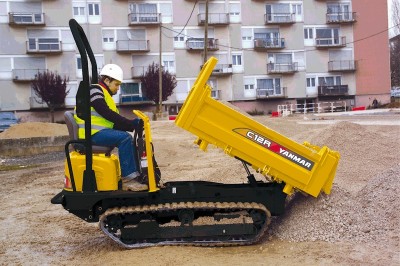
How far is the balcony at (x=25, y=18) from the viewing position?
1843 inches

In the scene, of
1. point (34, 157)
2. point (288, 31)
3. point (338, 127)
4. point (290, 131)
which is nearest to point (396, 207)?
point (338, 127)

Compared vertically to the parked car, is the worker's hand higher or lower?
higher

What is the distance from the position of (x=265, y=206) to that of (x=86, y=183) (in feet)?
7.06

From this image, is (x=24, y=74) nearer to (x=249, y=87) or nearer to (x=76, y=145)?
(x=249, y=87)

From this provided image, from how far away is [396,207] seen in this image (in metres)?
5.92

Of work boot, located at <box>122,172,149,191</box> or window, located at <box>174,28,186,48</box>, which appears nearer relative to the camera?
work boot, located at <box>122,172,149,191</box>

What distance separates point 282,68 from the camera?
53312 millimetres

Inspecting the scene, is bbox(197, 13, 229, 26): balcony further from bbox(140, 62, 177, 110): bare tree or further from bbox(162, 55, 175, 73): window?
bbox(140, 62, 177, 110): bare tree

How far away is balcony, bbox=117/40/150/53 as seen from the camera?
49.1 meters

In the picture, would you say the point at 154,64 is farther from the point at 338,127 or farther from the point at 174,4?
the point at 338,127

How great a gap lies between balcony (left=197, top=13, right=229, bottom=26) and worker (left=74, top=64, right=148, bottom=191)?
46503 millimetres

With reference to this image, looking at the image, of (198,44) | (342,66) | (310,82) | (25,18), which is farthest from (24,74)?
(342,66)

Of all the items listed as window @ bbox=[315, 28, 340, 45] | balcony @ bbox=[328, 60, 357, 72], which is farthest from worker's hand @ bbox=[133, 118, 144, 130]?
balcony @ bbox=[328, 60, 357, 72]

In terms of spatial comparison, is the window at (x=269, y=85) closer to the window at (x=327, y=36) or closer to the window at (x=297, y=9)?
the window at (x=327, y=36)
